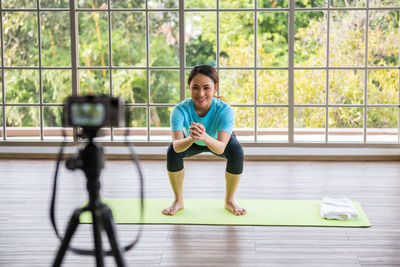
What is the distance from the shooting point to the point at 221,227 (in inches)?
97.7

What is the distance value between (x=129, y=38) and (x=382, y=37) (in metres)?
3.61

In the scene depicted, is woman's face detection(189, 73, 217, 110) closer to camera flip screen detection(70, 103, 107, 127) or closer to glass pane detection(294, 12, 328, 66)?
camera flip screen detection(70, 103, 107, 127)

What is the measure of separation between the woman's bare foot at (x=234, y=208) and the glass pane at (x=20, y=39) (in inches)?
153

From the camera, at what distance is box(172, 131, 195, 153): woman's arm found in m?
2.48

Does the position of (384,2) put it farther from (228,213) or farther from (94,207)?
(94,207)

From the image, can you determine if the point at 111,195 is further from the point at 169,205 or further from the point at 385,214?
the point at 385,214

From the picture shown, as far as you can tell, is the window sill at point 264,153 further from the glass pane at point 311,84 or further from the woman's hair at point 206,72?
the woman's hair at point 206,72

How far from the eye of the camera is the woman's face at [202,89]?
256cm

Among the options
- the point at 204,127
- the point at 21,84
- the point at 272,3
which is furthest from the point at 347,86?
the point at 21,84

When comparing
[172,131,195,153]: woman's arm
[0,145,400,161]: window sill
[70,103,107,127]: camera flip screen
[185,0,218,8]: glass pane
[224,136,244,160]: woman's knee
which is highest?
[185,0,218,8]: glass pane

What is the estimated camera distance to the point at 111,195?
3.16m

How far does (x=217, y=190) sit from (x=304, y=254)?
49.8 inches

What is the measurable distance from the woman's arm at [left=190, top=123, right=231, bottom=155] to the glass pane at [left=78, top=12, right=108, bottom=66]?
16.0 feet

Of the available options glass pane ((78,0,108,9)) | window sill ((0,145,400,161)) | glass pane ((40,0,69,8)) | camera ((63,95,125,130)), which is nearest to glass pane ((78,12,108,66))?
glass pane ((78,0,108,9))
